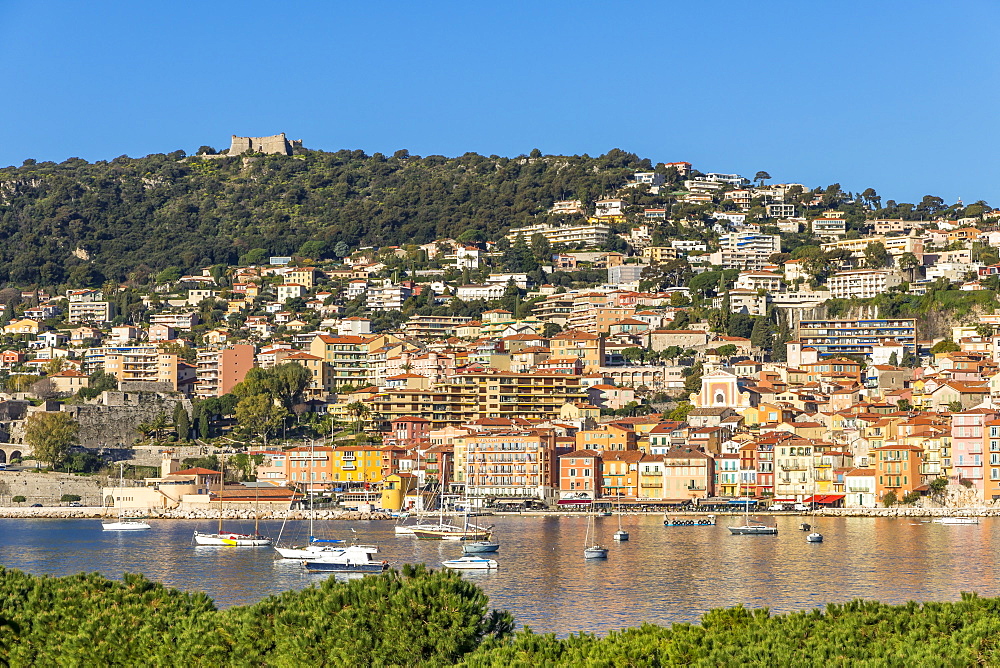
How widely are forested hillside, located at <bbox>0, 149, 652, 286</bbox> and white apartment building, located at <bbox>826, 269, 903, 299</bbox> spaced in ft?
110

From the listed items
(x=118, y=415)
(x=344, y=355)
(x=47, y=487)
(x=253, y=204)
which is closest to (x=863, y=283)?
(x=344, y=355)

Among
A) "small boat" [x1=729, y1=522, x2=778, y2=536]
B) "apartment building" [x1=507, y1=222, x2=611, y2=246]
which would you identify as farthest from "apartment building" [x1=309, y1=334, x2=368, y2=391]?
"small boat" [x1=729, y1=522, x2=778, y2=536]

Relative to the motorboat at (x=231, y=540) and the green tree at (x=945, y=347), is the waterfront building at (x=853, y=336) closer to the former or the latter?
the green tree at (x=945, y=347)

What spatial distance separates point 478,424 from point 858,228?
166ft

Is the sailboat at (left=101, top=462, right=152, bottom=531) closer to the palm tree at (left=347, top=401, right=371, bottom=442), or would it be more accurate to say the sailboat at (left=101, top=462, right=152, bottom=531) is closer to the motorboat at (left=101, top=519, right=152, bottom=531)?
the motorboat at (left=101, top=519, right=152, bottom=531)

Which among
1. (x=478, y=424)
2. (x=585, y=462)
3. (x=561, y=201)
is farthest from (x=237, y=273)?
(x=585, y=462)

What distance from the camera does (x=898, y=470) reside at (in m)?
56.9

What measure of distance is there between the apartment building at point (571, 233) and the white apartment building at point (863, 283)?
22683 mm

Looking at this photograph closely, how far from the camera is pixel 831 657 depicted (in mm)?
14695

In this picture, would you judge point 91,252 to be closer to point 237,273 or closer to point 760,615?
point 237,273

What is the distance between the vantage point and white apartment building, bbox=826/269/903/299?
86.8 meters

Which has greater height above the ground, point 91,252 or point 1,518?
point 91,252

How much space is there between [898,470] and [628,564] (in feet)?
72.0

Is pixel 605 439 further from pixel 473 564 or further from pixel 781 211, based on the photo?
pixel 781 211
